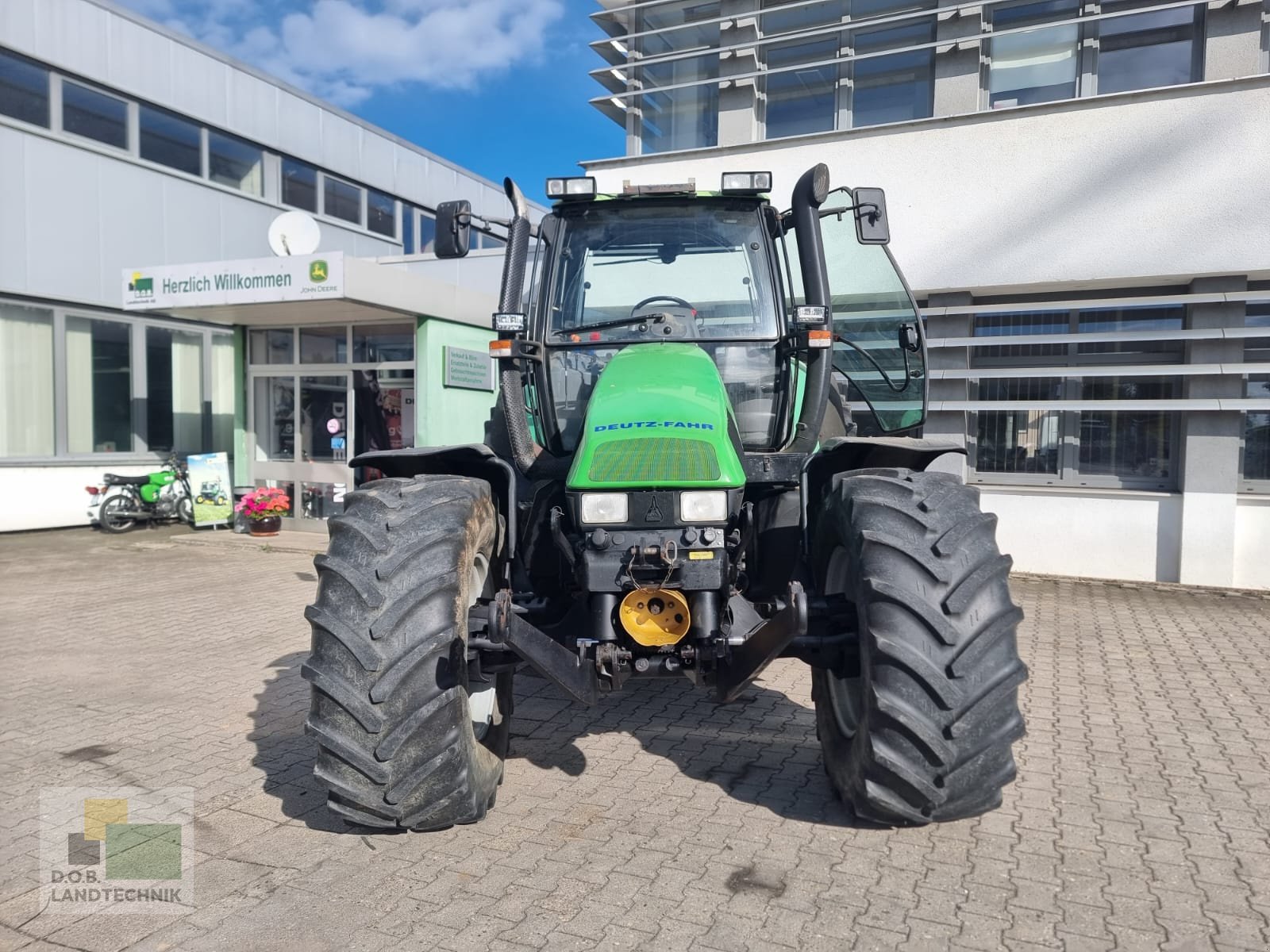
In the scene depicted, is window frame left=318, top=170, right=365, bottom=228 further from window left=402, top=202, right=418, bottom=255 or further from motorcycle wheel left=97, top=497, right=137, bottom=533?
motorcycle wheel left=97, top=497, right=137, bottom=533

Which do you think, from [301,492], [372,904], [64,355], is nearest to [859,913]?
[372,904]

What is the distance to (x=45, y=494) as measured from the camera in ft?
42.1

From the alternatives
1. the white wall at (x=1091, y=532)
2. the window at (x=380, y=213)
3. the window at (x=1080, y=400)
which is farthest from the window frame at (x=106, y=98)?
the white wall at (x=1091, y=532)

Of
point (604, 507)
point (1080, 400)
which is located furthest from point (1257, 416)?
point (604, 507)

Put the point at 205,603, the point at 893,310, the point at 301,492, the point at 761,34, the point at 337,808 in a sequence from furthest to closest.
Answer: the point at 301,492, the point at 761,34, the point at 205,603, the point at 893,310, the point at 337,808

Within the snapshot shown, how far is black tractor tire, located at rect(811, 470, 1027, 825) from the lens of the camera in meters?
3.04

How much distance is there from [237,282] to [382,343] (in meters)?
1.92

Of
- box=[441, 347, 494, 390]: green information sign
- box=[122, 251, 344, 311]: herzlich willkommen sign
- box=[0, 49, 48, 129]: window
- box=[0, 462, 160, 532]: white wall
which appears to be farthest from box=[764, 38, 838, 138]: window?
box=[0, 462, 160, 532]: white wall

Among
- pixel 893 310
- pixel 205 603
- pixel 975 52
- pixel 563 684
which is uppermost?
pixel 975 52

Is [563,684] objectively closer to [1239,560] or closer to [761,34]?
[1239,560]

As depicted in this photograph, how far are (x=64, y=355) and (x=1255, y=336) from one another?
14.0 meters

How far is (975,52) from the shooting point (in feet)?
31.1

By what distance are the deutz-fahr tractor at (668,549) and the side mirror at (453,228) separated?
0.01 meters

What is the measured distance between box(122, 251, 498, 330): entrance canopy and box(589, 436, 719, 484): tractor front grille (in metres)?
8.16
